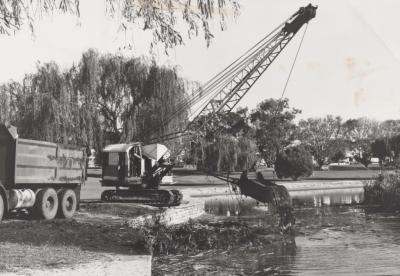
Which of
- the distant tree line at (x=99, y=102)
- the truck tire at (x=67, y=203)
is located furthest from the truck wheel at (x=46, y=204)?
the distant tree line at (x=99, y=102)

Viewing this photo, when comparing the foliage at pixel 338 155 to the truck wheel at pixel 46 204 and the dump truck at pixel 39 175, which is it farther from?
the truck wheel at pixel 46 204

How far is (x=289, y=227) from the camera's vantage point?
62.7 feet

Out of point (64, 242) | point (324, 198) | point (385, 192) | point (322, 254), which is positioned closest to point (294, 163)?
point (324, 198)

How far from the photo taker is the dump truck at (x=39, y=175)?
13664mm

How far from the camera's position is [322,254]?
14.0 metres

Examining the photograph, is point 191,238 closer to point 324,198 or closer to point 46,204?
point 46,204

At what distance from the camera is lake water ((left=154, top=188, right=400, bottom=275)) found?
11758 mm

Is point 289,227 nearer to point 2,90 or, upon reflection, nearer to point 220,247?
point 220,247

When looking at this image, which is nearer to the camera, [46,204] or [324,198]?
[46,204]

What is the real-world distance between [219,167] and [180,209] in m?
26.1

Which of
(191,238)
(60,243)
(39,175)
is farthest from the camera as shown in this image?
(39,175)

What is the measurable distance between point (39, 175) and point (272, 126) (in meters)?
54.7

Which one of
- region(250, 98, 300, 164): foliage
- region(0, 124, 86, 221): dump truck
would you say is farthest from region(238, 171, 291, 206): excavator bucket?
region(250, 98, 300, 164): foliage

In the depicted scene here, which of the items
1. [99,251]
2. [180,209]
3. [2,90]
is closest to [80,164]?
[180,209]
